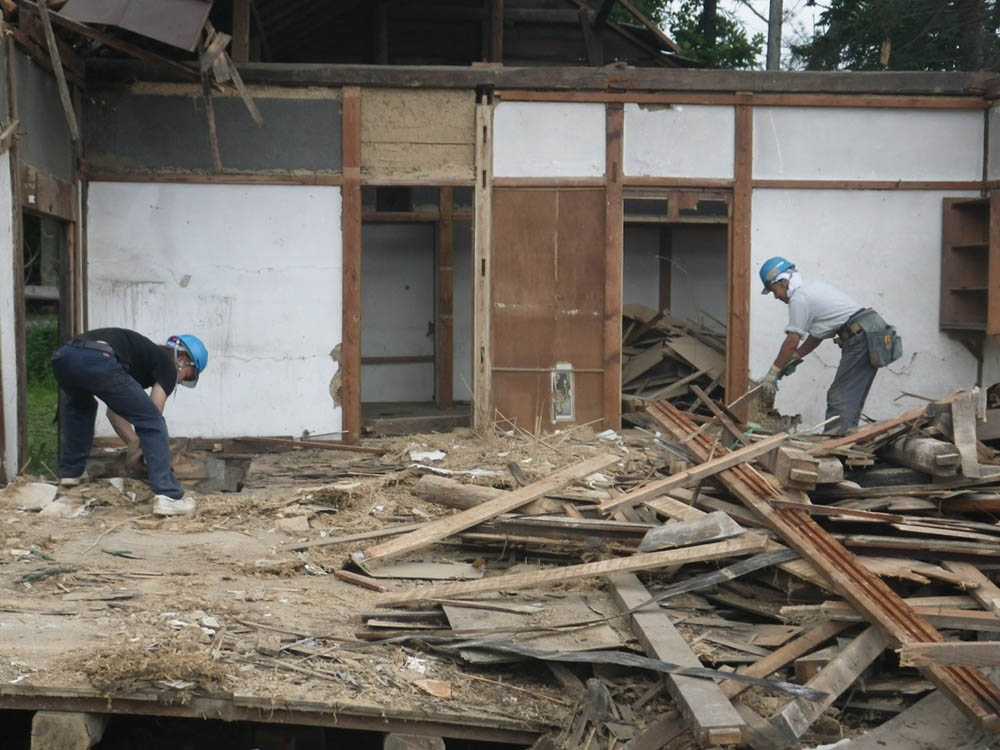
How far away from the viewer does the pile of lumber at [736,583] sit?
5035 millimetres

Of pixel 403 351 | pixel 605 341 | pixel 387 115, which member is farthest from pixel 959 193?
pixel 403 351

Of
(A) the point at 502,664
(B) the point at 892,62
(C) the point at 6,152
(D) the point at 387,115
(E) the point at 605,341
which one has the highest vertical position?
(B) the point at 892,62

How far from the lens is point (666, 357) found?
523 inches

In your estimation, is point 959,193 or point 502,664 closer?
point 502,664

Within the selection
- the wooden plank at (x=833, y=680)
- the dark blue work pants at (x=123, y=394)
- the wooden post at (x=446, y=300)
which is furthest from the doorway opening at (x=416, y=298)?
the wooden plank at (x=833, y=680)

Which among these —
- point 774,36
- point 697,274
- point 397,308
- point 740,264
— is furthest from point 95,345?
point 774,36

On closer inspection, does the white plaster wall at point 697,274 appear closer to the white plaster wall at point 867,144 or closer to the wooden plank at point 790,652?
the white plaster wall at point 867,144

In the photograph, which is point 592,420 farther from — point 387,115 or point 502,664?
point 502,664

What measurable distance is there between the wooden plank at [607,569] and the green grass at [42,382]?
25.6 ft

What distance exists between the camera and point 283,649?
5.33 m

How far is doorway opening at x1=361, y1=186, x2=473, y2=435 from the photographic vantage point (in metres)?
14.0

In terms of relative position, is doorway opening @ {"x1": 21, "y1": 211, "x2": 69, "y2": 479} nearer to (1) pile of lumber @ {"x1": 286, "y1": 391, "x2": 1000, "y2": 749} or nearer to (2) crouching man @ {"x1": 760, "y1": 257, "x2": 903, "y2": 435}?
(1) pile of lumber @ {"x1": 286, "y1": 391, "x2": 1000, "y2": 749}

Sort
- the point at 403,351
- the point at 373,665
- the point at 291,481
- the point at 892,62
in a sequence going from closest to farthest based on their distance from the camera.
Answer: the point at 373,665 → the point at 291,481 → the point at 403,351 → the point at 892,62

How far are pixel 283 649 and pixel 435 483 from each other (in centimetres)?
238
